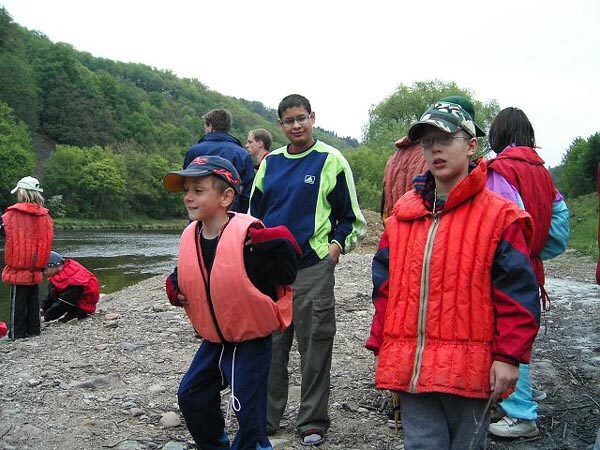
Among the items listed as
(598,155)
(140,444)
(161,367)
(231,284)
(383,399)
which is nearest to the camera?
(231,284)

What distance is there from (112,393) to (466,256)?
393 cm

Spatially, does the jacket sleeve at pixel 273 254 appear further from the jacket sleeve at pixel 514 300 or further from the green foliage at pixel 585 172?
the green foliage at pixel 585 172

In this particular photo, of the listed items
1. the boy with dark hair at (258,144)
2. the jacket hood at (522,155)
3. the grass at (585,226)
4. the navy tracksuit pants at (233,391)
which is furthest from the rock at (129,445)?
the grass at (585,226)

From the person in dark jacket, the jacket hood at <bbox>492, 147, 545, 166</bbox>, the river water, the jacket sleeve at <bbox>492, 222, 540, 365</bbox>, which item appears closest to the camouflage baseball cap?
the jacket sleeve at <bbox>492, 222, 540, 365</bbox>

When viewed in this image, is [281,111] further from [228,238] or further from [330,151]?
[228,238]

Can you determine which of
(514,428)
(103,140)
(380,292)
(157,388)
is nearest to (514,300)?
(380,292)

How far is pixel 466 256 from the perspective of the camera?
2.56m

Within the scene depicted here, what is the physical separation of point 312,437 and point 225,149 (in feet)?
10.6

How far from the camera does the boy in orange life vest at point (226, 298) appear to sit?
3.32 meters

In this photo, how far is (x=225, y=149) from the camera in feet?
20.5

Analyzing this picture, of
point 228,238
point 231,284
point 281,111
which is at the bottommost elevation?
point 231,284

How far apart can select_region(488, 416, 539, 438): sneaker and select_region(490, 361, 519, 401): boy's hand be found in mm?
1667

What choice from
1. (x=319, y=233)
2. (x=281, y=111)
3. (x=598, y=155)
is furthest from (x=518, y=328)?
(x=598, y=155)

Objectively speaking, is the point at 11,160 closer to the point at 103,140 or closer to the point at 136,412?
the point at 103,140
